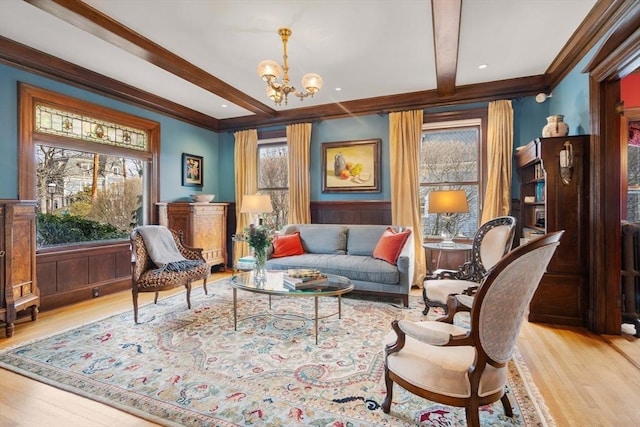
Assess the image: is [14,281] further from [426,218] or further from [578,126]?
[578,126]

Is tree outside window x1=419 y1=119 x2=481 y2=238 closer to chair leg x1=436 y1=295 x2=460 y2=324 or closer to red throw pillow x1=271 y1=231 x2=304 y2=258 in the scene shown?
red throw pillow x1=271 y1=231 x2=304 y2=258

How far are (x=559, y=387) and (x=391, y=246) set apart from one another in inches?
83.6

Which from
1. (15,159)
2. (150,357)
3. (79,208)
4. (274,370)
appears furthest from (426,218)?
(15,159)

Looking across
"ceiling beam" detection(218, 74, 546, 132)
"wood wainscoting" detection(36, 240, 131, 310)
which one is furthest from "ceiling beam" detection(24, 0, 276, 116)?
"wood wainscoting" detection(36, 240, 131, 310)

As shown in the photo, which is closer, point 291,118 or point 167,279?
point 167,279

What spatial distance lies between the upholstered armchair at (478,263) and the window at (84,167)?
4.21 meters

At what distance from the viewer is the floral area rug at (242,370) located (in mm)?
1831

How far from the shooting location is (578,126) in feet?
11.1

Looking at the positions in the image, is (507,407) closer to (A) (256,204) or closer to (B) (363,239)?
(B) (363,239)

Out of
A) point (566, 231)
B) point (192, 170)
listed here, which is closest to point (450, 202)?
point (566, 231)

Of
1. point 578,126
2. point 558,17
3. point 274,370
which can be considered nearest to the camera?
point 274,370

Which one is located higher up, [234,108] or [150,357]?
[234,108]

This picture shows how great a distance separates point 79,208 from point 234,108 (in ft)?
8.92

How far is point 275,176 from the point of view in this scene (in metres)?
6.06
